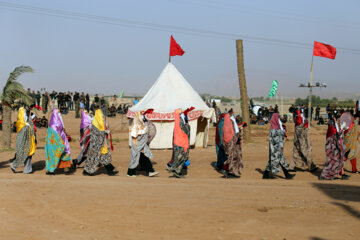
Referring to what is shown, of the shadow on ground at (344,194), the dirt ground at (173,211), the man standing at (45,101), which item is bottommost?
the dirt ground at (173,211)

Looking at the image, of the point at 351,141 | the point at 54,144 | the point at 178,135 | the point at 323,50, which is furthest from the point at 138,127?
the point at 323,50

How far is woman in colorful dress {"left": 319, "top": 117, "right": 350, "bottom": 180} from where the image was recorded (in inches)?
377

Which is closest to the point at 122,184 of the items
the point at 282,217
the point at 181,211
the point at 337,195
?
the point at 181,211

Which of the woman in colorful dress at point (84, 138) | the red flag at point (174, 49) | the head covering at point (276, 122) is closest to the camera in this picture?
the head covering at point (276, 122)

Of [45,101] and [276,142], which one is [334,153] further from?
[45,101]

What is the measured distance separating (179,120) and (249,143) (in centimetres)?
780

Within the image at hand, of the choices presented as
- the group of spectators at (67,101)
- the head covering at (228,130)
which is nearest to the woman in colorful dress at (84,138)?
the head covering at (228,130)

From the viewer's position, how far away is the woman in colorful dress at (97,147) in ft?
31.9

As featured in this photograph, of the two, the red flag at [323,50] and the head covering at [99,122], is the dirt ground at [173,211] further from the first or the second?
the red flag at [323,50]

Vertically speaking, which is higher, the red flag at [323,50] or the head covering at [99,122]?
the red flag at [323,50]

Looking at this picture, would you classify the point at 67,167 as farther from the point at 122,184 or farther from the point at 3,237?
the point at 3,237

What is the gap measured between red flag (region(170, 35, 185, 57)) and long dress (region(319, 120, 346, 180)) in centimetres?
879

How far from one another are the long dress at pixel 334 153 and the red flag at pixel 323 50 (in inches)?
317

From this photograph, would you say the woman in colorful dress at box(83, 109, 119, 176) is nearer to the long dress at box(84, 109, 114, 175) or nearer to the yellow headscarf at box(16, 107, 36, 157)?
the long dress at box(84, 109, 114, 175)
